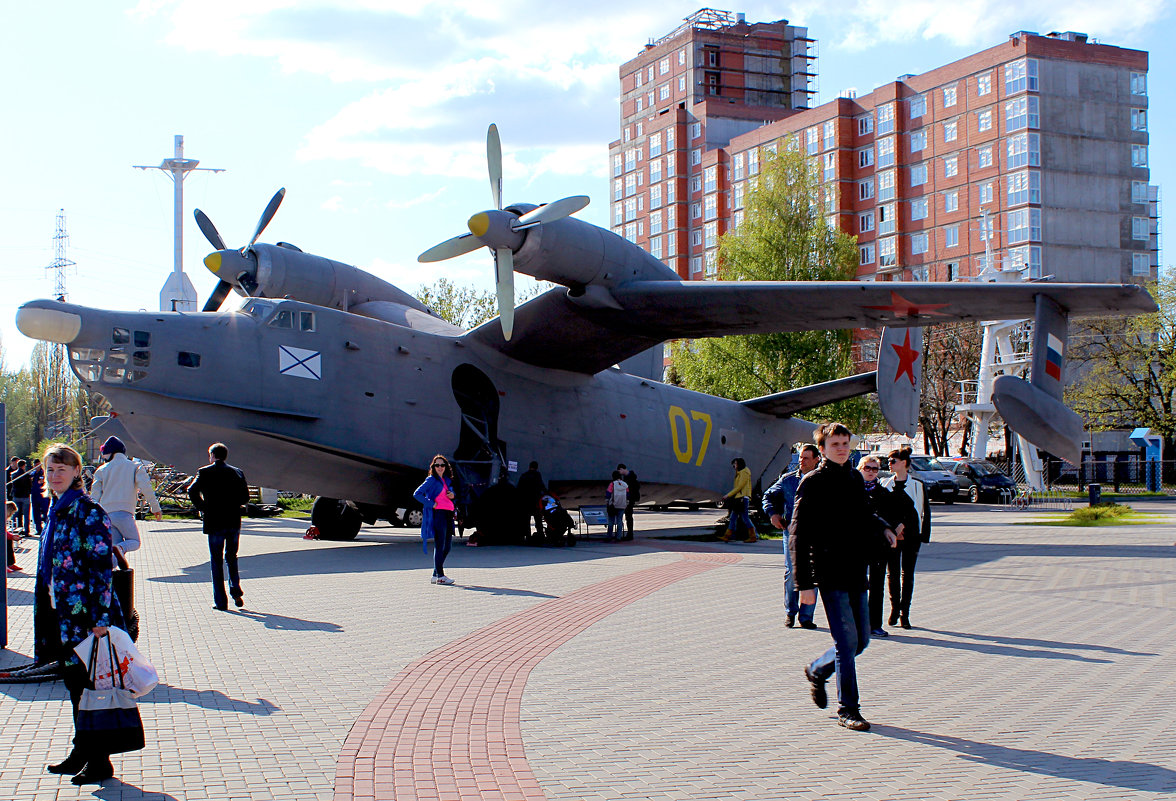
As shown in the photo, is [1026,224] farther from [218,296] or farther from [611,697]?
[611,697]

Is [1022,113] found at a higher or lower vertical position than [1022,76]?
lower

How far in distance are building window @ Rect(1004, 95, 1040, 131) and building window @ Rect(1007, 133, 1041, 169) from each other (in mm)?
656

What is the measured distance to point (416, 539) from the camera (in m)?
20.7

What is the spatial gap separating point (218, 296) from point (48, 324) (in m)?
6.90

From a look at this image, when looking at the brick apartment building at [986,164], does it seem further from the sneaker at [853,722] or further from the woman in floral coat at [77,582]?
the woman in floral coat at [77,582]

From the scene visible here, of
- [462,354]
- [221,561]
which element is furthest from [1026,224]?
[221,561]

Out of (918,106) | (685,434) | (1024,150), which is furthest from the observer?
(918,106)

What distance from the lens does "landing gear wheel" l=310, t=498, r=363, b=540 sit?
66.9 feet

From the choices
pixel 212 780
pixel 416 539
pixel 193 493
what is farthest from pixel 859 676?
pixel 416 539

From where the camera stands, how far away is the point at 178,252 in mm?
47031

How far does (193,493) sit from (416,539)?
10500mm

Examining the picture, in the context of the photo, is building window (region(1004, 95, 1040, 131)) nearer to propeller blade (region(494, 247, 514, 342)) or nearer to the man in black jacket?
propeller blade (region(494, 247, 514, 342))

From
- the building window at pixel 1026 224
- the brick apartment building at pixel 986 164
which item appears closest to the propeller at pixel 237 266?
the brick apartment building at pixel 986 164

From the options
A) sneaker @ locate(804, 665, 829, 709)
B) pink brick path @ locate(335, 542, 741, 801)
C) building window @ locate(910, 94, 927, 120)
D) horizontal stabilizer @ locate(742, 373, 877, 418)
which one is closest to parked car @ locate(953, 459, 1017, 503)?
horizontal stabilizer @ locate(742, 373, 877, 418)
